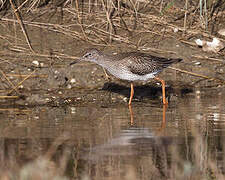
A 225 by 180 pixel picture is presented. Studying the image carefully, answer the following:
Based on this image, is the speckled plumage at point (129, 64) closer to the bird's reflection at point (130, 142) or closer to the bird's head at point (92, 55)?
the bird's head at point (92, 55)

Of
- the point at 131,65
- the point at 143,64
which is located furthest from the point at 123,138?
the point at 143,64

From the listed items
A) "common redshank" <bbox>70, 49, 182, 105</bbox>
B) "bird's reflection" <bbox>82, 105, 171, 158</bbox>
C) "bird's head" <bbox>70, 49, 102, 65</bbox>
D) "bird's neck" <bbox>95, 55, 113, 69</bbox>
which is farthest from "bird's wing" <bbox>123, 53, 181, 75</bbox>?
"bird's reflection" <bbox>82, 105, 171, 158</bbox>

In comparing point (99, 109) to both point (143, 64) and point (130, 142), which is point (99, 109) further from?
point (130, 142)

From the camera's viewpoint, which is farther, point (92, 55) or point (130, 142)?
point (92, 55)

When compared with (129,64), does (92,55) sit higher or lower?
higher

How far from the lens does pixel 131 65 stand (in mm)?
9406

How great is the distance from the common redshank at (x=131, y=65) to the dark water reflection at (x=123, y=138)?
501mm

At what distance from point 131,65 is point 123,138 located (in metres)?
2.57

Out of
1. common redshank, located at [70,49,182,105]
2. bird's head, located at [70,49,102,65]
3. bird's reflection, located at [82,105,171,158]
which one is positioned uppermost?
bird's head, located at [70,49,102,65]

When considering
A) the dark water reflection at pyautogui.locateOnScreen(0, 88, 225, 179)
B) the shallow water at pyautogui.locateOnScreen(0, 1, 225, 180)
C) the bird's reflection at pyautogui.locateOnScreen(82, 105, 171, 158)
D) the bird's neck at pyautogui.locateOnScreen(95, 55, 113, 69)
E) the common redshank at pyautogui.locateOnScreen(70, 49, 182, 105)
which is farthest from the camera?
the bird's neck at pyautogui.locateOnScreen(95, 55, 113, 69)

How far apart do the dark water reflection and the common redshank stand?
501 millimetres

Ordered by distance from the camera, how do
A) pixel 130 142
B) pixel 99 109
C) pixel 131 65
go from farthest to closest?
pixel 131 65 < pixel 99 109 < pixel 130 142

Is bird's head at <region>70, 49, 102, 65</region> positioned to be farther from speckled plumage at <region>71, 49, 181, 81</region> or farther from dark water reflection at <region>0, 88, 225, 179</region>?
dark water reflection at <region>0, 88, 225, 179</region>

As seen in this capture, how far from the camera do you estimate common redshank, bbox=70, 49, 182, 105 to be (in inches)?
369
